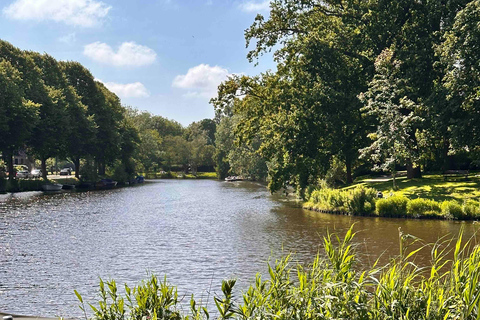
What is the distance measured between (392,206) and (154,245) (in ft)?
55.5

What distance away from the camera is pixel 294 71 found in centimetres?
4378

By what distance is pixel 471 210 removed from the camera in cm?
2964

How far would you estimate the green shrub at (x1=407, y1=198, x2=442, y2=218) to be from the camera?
31359 mm

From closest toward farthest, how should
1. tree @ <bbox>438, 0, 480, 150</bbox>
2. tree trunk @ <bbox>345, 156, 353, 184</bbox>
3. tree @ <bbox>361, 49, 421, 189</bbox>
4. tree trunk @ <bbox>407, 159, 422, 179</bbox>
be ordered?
tree @ <bbox>438, 0, 480, 150</bbox> → tree @ <bbox>361, 49, 421, 189</bbox> → tree trunk @ <bbox>407, 159, 422, 179</bbox> → tree trunk @ <bbox>345, 156, 353, 184</bbox>

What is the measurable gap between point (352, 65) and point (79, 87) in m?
59.4

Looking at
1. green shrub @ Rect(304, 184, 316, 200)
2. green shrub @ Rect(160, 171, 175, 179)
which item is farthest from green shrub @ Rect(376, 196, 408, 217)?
green shrub @ Rect(160, 171, 175, 179)

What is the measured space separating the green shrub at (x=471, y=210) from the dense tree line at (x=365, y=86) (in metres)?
5.83

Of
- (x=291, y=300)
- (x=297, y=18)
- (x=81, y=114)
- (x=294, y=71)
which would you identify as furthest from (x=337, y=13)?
(x=81, y=114)

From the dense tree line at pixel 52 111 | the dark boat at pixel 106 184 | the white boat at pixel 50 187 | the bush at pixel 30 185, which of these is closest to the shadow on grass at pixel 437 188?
the dense tree line at pixel 52 111

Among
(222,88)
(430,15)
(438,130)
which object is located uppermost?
(430,15)

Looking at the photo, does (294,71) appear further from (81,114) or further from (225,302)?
(81,114)

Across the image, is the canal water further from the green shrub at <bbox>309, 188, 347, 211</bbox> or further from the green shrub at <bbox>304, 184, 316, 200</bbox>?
the green shrub at <bbox>304, 184, 316, 200</bbox>

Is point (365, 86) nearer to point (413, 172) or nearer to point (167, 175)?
point (413, 172)

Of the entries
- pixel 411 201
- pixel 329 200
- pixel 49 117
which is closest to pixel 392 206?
pixel 411 201
